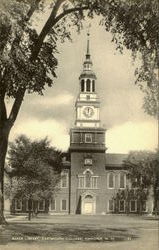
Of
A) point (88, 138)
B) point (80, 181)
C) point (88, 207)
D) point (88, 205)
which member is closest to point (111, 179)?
point (80, 181)

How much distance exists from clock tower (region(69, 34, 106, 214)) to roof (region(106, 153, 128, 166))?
104 centimetres

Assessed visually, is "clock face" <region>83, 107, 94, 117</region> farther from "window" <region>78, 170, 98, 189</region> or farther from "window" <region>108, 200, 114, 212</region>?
"window" <region>108, 200, 114, 212</region>

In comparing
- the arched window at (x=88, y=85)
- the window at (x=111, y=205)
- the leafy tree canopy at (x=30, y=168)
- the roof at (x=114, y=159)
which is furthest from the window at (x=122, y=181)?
the leafy tree canopy at (x=30, y=168)

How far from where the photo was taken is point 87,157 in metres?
52.1

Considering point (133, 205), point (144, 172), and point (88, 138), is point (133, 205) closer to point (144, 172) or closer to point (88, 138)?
point (88, 138)

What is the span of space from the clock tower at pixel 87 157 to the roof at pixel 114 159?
104 cm

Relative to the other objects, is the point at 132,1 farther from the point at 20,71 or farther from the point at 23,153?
the point at 23,153

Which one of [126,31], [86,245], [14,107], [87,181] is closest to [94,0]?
[126,31]

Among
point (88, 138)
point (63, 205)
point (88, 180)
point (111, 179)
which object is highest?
point (88, 138)

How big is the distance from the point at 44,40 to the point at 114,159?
40.7 m

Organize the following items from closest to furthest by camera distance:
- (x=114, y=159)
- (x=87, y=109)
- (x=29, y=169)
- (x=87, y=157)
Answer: (x=29, y=169), (x=87, y=157), (x=87, y=109), (x=114, y=159)

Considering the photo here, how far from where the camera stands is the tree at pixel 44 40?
11.7 metres

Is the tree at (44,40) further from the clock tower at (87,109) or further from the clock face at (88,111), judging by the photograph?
the clock face at (88,111)

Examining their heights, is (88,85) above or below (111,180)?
above
